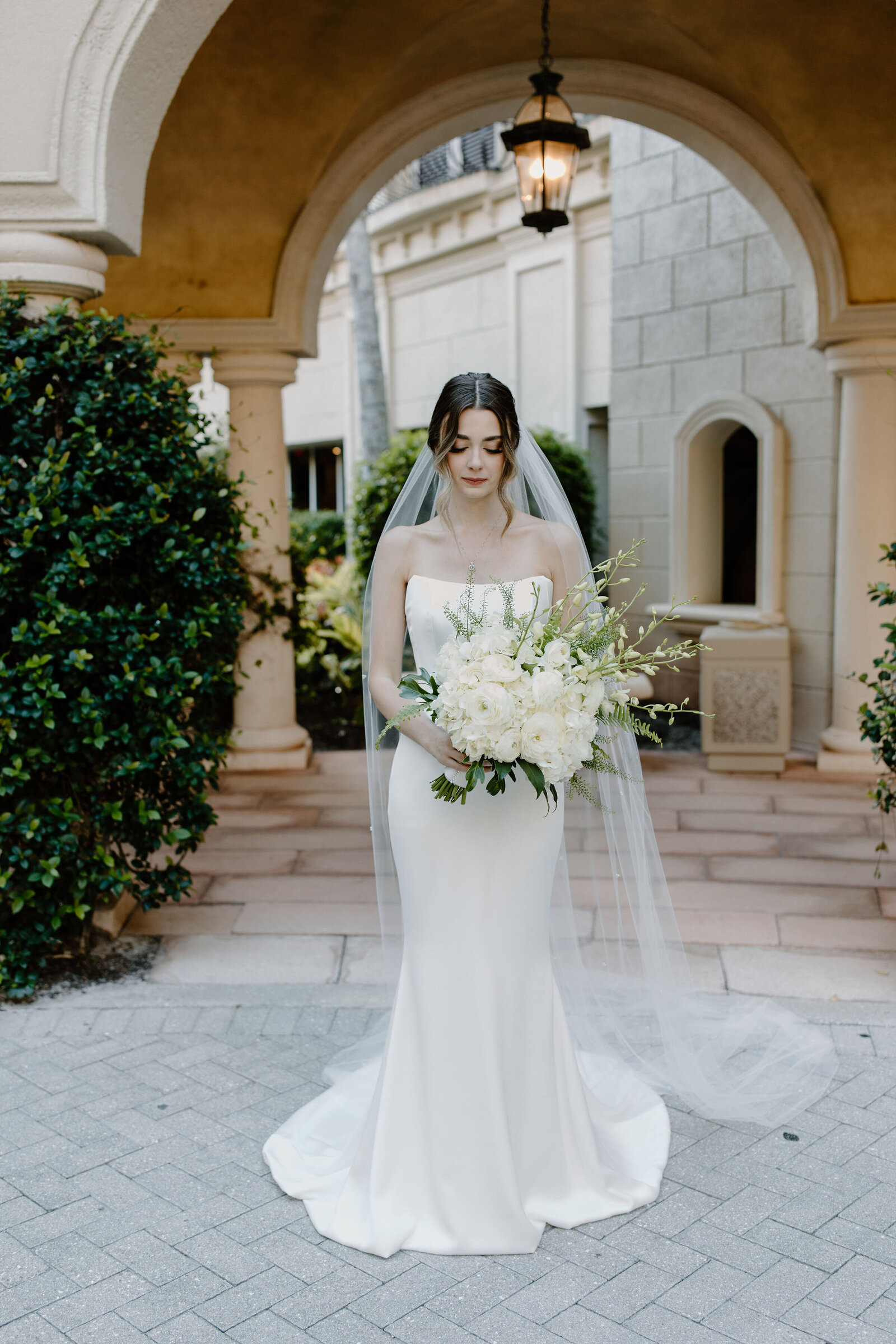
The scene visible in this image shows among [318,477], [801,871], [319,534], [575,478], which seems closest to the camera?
[801,871]

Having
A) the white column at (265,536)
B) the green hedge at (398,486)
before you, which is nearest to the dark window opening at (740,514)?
the green hedge at (398,486)

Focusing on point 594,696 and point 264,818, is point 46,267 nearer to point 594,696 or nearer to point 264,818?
point 594,696

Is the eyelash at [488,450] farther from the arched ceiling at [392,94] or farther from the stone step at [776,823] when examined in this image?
the arched ceiling at [392,94]

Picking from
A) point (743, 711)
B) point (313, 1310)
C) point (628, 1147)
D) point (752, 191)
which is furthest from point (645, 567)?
point (313, 1310)

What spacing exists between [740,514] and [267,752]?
4.52 m

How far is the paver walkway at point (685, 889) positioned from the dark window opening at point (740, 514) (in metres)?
2.63

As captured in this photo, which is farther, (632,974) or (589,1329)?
(632,974)

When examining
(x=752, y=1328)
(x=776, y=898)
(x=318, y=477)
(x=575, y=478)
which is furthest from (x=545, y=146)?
(x=318, y=477)

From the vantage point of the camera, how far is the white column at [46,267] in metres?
4.29

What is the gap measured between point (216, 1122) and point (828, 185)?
655 cm

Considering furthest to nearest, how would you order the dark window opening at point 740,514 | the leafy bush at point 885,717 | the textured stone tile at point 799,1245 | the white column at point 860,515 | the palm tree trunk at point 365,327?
1. the palm tree trunk at point 365,327
2. the dark window opening at point 740,514
3. the white column at point 860,515
4. the leafy bush at point 885,717
5. the textured stone tile at point 799,1245

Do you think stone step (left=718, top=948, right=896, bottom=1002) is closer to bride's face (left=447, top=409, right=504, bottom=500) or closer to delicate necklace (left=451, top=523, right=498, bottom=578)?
delicate necklace (left=451, top=523, right=498, bottom=578)

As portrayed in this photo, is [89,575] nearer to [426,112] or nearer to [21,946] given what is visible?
[21,946]

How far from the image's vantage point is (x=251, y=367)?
24.9 ft
